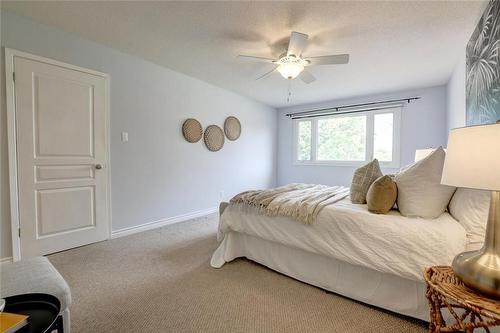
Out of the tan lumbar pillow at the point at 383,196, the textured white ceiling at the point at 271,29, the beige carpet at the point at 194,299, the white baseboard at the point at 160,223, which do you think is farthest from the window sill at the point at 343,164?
the beige carpet at the point at 194,299

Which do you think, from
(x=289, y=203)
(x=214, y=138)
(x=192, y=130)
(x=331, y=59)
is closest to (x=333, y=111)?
(x=214, y=138)

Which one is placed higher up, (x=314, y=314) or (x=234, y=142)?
(x=234, y=142)

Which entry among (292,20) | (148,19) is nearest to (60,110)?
(148,19)

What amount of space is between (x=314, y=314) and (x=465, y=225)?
1.09 metres

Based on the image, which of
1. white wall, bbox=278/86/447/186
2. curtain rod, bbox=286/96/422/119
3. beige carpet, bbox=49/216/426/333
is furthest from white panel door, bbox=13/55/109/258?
white wall, bbox=278/86/447/186

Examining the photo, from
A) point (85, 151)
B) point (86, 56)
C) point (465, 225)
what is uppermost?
point (86, 56)

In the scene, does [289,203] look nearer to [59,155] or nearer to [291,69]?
[291,69]

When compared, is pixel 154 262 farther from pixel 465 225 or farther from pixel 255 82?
pixel 255 82

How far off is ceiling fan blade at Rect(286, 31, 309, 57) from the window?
9.48 ft

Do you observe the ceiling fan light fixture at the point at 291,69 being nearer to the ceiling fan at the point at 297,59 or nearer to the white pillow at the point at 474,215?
the ceiling fan at the point at 297,59

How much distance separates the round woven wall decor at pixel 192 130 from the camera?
3597mm

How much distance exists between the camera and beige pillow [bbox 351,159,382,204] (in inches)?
76.4

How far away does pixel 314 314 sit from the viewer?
1.53 meters

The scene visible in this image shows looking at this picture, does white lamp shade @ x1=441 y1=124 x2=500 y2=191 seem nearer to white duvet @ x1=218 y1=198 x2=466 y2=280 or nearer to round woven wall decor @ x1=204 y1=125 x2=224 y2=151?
white duvet @ x1=218 y1=198 x2=466 y2=280
